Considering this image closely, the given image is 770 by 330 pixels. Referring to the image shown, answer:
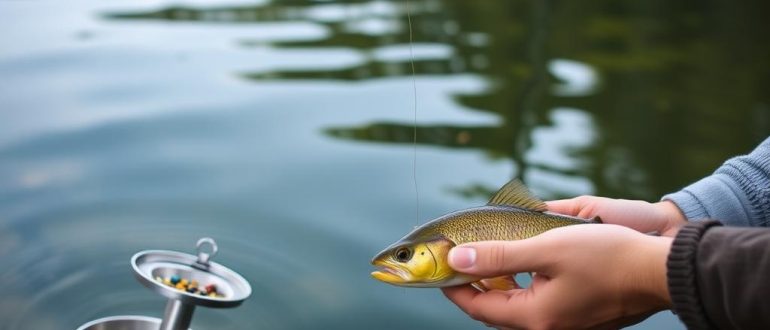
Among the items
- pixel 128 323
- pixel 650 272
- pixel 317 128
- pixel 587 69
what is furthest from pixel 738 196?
pixel 587 69

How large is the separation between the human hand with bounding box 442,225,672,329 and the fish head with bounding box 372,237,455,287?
2 centimetres

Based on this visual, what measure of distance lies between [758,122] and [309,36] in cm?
150

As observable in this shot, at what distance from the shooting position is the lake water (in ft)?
6.19

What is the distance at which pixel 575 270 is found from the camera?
4.15 feet

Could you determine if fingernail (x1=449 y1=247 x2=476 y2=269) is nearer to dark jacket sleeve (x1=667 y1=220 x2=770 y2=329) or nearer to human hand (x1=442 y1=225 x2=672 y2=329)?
human hand (x1=442 y1=225 x2=672 y2=329)

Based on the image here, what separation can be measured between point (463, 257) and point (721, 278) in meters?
0.31

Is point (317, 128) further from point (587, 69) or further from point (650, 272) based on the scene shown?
point (650, 272)

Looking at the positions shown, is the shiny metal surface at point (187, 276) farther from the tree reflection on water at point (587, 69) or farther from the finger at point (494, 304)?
the tree reflection on water at point (587, 69)

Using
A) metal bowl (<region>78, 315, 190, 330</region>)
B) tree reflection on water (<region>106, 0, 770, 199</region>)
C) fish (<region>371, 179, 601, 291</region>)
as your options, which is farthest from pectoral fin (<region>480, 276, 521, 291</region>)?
tree reflection on water (<region>106, 0, 770, 199</region>)

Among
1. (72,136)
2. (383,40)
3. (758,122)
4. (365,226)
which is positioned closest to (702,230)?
(365,226)

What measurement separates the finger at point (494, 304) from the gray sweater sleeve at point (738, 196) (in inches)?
19.2

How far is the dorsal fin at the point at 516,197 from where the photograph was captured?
4.45 feet

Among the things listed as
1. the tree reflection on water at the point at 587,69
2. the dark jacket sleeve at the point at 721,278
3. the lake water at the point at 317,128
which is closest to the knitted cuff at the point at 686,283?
the dark jacket sleeve at the point at 721,278

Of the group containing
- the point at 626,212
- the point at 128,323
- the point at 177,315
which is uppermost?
the point at 626,212
